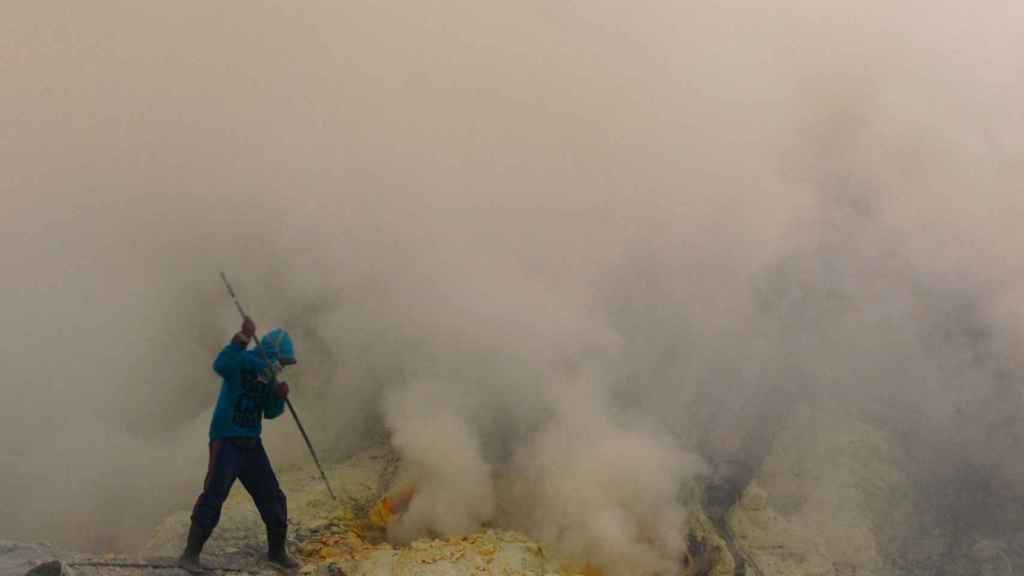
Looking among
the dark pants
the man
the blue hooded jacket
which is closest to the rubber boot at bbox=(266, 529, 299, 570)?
the dark pants

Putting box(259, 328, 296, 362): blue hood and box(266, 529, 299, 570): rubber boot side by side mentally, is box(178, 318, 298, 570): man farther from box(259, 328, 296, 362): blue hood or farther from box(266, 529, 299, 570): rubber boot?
box(266, 529, 299, 570): rubber boot

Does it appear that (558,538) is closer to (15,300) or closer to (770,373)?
(770,373)

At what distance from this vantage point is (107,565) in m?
4.39

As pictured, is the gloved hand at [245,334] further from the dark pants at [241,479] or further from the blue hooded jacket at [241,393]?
the dark pants at [241,479]

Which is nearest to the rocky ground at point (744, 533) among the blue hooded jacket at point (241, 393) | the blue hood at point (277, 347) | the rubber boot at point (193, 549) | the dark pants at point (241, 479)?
the rubber boot at point (193, 549)

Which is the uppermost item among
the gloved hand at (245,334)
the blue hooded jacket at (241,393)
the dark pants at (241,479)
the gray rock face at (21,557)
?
the gloved hand at (245,334)

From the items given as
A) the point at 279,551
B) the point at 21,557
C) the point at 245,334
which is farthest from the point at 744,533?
the point at 21,557

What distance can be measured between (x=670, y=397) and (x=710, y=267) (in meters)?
1.11

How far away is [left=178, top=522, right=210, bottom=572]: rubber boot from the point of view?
4555mm

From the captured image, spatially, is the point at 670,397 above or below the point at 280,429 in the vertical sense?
above

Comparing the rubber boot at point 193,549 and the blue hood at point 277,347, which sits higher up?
the blue hood at point 277,347

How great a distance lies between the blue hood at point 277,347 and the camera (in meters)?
4.70

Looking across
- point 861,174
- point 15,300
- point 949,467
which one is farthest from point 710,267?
point 15,300

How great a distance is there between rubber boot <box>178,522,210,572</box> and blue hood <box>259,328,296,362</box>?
2.89 feet
